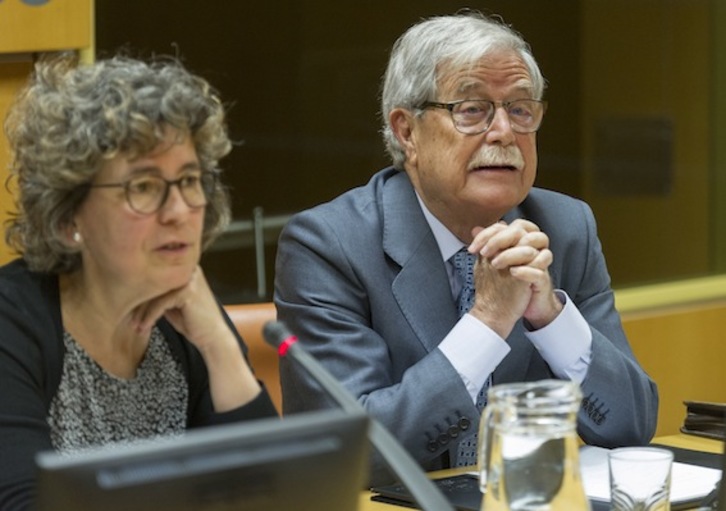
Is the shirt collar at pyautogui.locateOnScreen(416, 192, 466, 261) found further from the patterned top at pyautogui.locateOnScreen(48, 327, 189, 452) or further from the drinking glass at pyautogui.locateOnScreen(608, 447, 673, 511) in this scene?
the drinking glass at pyautogui.locateOnScreen(608, 447, 673, 511)

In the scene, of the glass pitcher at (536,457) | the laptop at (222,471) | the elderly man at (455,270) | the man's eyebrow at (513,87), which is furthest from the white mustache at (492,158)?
the laptop at (222,471)

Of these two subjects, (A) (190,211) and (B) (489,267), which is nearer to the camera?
(A) (190,211)

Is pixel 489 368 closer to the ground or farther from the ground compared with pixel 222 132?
closer to the ground

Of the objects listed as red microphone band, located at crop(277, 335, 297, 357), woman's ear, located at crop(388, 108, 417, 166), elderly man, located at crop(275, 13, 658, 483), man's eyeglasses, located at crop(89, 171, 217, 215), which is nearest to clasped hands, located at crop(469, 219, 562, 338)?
elderly man, located at crop(275, 13, 658, 483)

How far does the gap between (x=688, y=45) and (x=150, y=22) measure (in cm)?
218

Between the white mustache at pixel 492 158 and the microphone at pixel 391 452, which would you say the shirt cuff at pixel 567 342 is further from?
the microphone at pixel 391 452

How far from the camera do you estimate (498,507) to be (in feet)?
4.59

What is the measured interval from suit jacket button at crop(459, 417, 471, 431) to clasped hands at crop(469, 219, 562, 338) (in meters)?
0.16

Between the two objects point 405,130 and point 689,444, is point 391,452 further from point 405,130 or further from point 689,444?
point 405,130

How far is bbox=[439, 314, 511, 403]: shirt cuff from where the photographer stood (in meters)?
2.26

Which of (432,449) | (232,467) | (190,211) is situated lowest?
(432,449)

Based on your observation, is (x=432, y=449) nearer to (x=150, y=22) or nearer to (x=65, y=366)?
(x=65, y=366)

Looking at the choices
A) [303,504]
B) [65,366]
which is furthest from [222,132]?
[303,504]

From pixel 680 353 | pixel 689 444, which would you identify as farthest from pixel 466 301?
pixel 680 353
